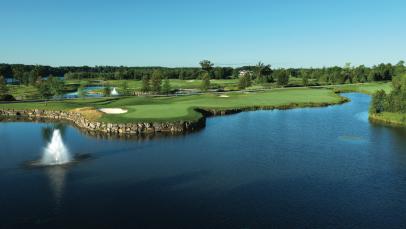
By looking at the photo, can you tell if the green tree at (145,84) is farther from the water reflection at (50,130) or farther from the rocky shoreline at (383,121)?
the rocky shoreline at (383,121)

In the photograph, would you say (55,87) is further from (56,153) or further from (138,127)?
(56,153)

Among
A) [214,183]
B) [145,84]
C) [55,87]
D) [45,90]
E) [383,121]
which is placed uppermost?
[145,84]

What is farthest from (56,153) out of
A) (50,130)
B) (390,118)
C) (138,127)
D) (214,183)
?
(390,118)

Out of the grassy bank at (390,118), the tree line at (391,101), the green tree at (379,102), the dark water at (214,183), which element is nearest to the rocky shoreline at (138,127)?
the dark water at (214,183)

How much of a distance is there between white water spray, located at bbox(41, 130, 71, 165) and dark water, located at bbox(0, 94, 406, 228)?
1.32m

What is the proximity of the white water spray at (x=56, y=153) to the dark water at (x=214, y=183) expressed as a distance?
1321mm

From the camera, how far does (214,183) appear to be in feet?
112

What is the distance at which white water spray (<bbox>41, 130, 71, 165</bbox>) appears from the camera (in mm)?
41441

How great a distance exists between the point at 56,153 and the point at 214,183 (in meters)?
23.0

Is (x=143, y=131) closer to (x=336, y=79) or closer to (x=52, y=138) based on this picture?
(x=52, y=138)

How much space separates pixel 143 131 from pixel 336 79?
16209cm

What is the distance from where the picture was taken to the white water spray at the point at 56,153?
4144 centimetres

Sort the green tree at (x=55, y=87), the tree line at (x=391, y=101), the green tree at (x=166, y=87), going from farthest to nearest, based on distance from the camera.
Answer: the green tree at (x=166, y=87)
the green tree at (x=55, y=87)
the tree line at (x=391, y=101)

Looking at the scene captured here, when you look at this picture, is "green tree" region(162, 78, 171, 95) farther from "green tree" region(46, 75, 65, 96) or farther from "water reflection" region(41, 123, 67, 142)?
"water reflection" region(41, 123, 67, 142)
